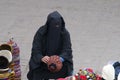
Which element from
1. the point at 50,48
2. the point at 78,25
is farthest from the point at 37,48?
the point at 78,25

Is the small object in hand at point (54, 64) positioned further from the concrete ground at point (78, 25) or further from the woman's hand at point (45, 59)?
the concrete ground at point (78, 25)

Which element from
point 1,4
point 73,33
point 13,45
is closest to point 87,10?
point 73,33

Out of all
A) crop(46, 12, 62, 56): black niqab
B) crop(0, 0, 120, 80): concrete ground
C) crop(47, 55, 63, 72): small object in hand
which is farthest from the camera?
crop(0, 0, 120, 80): concrete ground

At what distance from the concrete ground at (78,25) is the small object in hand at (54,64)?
105cm

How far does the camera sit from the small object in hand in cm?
436

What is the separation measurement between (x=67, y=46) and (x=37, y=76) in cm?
57

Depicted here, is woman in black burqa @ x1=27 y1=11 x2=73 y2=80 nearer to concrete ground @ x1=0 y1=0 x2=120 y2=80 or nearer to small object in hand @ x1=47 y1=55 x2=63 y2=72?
small object in hand @ x1=47 y1=55 x2=63 y2=72

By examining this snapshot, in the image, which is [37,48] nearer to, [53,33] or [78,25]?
[53,33]

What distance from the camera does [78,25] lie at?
755 cm

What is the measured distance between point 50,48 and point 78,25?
9.96ft

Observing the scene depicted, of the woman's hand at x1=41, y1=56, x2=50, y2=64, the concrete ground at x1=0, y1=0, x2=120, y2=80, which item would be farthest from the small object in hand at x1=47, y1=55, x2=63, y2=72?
the concrete ground at x1=0, y1=0, x2=120, y2=80

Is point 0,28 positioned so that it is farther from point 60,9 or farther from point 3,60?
point 3,60

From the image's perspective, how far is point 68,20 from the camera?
7820 mm

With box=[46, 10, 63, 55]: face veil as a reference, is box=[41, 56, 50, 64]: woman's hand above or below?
below
